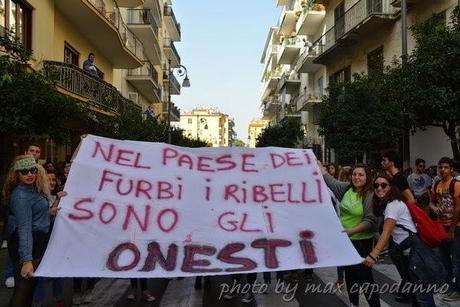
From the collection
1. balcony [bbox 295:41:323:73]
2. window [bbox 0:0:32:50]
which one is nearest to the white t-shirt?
window [bbox 0:0:32:50]

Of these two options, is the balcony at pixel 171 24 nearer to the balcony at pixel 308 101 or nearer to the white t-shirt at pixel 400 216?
the balcony at pixel 308 101

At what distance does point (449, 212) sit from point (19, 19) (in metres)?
12.8

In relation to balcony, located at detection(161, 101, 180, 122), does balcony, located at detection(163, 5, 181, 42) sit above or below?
above

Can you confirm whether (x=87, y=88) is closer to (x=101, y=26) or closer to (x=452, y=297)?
(x=101, y=26)

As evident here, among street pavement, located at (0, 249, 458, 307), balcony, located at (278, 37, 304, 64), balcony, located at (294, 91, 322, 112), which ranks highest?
balcony, located at (278, 37, 304, 64)

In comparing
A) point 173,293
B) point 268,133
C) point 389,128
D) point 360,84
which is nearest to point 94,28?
point 360,84

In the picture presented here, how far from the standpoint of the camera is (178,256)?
513cm

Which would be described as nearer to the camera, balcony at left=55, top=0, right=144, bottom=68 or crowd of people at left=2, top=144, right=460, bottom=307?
crowd of people at left=2, top=144, right=460, bottom=307

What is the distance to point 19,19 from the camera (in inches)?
613

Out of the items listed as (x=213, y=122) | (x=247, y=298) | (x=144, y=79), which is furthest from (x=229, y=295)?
(x=213, y=122)

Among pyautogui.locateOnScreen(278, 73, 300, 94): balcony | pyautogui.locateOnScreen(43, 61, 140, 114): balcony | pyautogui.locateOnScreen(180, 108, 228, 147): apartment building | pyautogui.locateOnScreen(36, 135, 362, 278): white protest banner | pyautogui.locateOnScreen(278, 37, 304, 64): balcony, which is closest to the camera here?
pyautogui.locateOnScreen(36, 135, 362, 278): white protest banner

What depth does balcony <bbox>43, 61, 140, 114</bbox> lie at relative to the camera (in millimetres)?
16266

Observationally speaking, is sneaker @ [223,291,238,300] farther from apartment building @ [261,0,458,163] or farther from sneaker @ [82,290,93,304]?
apartment building @ [261,0,458,163]

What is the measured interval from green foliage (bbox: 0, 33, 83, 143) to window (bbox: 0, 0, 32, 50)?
180 inches
